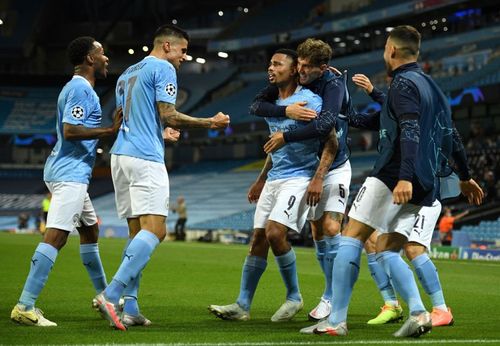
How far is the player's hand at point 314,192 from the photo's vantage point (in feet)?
27.2

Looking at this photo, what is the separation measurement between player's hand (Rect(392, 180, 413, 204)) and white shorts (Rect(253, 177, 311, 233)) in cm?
168

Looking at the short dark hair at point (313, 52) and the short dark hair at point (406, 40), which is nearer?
the short dark hair at point (406, 40)

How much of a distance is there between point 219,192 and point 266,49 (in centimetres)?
1571

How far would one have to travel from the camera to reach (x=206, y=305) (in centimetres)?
1028

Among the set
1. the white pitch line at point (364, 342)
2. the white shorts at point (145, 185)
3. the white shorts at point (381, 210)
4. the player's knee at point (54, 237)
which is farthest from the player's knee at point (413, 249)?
the player's knee at point (54, 237)

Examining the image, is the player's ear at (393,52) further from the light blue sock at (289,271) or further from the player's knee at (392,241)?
the light blue sock at (289,271)

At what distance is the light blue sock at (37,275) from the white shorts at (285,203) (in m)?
2.00

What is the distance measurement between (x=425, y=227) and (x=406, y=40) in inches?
89.2

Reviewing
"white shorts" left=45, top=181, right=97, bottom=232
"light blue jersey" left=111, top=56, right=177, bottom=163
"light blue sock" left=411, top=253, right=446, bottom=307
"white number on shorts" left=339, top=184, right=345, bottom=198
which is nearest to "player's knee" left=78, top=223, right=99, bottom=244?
"white shorts" left=45, top=181, right=97, bottom=232

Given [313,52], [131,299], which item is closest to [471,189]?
[313,52]

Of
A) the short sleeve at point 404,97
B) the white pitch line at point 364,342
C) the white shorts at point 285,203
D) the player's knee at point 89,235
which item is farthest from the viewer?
the player's knee at point 89,235

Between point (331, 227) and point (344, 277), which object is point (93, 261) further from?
point (344, 277)

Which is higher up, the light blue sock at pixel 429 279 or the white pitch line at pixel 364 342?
the light blue sock at pixel 429 279

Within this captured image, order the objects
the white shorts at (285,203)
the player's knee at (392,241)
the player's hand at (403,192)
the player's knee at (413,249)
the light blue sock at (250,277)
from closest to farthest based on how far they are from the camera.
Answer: the player's hand at (403,192) < the player's knee at (392,241) < the white shorts at (285,203) < the player's knee at (413,249) < the light blue sock at (250,277)
